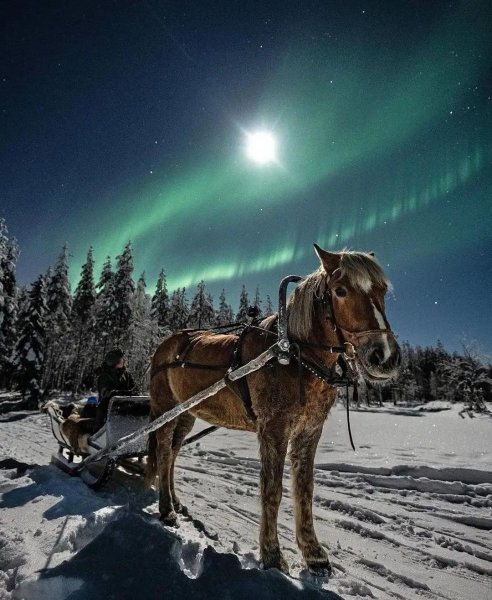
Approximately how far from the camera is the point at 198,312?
151 feet

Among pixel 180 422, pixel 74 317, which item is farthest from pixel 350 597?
pixel 74 317

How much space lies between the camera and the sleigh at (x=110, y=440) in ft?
16.7

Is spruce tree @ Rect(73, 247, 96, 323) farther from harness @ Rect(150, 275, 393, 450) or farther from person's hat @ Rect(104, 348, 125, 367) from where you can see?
harness @ Rect(150, 275, 393, 450)

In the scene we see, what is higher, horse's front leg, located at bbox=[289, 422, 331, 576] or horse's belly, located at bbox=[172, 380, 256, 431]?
horse's belly, located at bbox=[172, 380, 256, 431]

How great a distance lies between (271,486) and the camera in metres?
2.91

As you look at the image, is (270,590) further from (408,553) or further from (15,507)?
(15,507)

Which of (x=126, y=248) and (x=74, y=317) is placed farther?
(x=74, y=317)

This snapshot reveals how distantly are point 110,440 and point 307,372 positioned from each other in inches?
147

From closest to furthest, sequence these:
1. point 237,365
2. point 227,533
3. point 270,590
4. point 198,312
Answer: point 270,590, point 237,365, point 227,533, point 198,312

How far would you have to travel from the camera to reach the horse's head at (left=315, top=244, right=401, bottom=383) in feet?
8.40

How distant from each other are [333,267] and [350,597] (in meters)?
2.75

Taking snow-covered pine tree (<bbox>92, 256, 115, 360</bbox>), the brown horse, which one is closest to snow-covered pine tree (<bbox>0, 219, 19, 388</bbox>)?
snow-covered pine tree (<bbox>92, 256, 115, 360</bbox>)

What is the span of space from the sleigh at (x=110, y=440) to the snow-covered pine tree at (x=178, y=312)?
128 ft

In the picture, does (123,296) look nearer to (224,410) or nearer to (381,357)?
(224,410)
